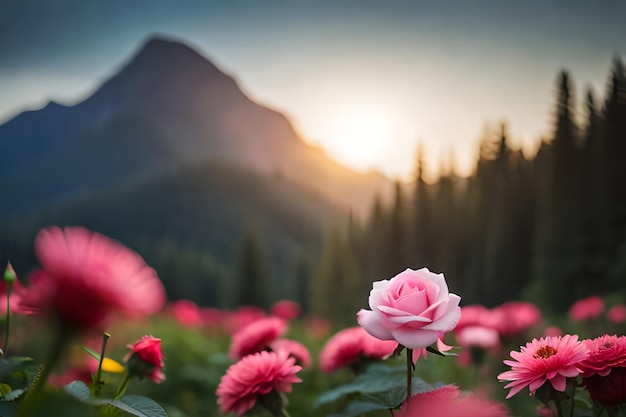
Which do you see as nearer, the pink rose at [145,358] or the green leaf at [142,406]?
the green leaf at [142,406]

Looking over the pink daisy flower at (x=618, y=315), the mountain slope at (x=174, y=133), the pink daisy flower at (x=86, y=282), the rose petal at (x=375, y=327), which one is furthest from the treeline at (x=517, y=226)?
the pink daisy flower at (x=86, y=282)

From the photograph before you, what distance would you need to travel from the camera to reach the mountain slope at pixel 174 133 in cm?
1172

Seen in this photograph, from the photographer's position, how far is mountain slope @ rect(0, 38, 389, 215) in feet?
38.4

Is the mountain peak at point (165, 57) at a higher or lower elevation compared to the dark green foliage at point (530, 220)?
higher

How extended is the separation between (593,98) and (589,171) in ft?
3.46

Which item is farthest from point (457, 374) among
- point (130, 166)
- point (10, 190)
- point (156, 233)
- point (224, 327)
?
point (156, 233)

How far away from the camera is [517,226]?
9094 mm

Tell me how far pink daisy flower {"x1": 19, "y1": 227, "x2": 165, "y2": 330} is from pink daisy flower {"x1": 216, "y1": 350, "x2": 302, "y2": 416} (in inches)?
11.2

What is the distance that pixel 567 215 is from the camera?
7645 mm

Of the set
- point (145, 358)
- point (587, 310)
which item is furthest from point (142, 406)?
point (587, 310)

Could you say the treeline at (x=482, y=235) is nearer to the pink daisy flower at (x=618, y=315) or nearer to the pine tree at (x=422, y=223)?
the pine tree at (x=422, y=223)

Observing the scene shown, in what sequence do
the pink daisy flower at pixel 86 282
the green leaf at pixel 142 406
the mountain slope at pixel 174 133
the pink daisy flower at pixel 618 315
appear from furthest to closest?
the mountain slope at pixel 174 133, the pink daisy flower at pixel 618 315, the green leaf at pixel 142 406, the pink daisy flower at pixel 86 282

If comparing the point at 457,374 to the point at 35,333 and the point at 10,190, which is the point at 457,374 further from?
the point at 10,190

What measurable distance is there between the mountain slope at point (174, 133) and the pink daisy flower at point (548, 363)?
35.6 ft
